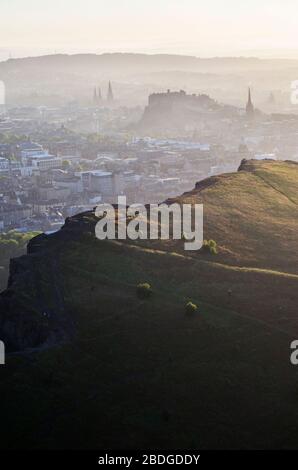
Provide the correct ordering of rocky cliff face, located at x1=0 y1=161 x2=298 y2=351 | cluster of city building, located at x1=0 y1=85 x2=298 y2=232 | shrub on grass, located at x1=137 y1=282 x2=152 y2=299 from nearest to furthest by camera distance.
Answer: rocky cliff face, located at x1=0 y1=161 x2=298 y2=351
shrub on grass, located at x1=137 y1=282 x2=152 y2=299
cluster of city building, located at x1=0 y1=85 x2=298 y2=232

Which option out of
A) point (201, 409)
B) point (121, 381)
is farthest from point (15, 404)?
point (201, 409)

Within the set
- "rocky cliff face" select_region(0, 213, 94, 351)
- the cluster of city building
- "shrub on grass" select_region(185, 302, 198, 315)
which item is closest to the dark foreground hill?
"rocky cliff face" select_region(0, 213, 94, 351)

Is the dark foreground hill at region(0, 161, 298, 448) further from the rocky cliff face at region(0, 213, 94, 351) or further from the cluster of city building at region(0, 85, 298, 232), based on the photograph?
the cluster of city building at region(0, 85, 298, 232)

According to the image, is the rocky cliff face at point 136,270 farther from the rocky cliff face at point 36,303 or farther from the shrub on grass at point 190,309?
the shrub on grass at point 190,309

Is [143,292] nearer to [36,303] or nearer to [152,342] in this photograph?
[152,342]

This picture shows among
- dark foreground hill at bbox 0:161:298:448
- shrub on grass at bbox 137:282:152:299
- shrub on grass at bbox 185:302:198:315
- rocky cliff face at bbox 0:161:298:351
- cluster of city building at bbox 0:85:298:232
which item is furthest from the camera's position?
cluster of city building at bbox 0:85:298:232

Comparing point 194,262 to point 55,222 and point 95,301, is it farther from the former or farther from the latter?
point 55,222

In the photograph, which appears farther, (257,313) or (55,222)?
(55,222)
